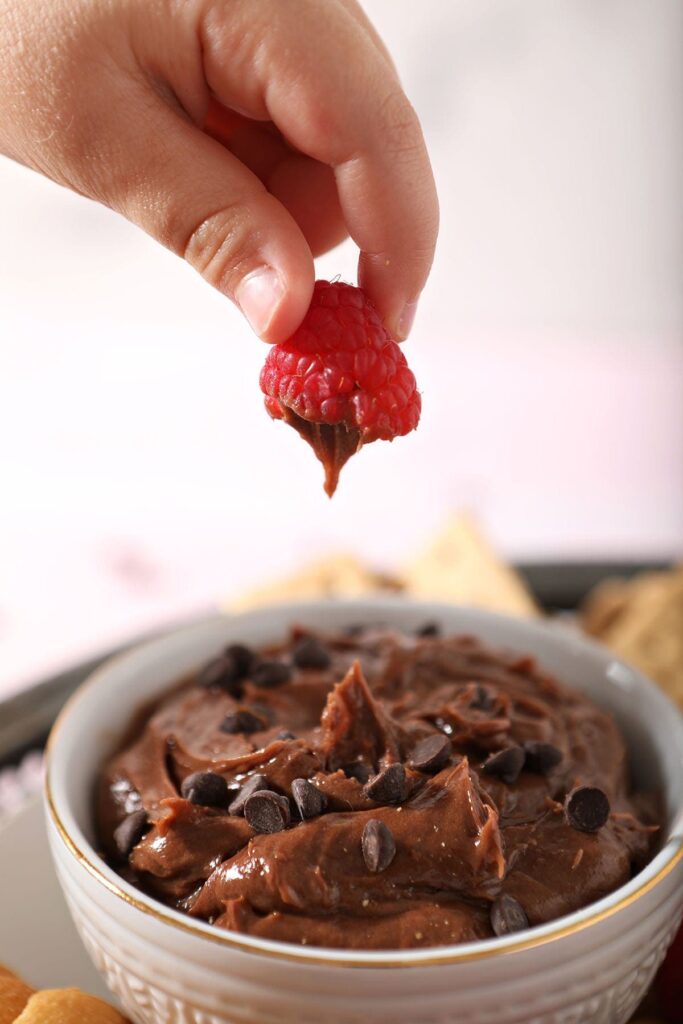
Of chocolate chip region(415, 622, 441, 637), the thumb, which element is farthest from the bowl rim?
the thumb

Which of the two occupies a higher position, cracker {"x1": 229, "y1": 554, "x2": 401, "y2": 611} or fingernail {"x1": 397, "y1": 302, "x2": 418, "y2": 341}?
fingernail {"x1": 397, "y1": 302, "x2": 418, "y2": 341}

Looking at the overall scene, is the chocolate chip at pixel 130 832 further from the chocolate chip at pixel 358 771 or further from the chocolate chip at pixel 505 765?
the chocolate chip at pixel 505 765

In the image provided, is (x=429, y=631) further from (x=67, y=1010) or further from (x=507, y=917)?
(x=67, y=1010)

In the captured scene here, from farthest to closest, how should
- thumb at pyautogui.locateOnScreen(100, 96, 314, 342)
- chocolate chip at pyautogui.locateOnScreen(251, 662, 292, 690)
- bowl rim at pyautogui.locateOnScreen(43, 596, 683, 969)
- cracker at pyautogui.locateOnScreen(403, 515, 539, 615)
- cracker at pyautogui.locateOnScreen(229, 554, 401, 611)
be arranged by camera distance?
1. cracker at pyautogui.locateOnScreen(229, 554, 401, 611)
2. cracker at pyautogui.locateOnScreen(403, 515, 539, 615)
3. chocolate chip at pyautogui.locateOnScreen(251, 662, 292, 690)
4. thumb at pyautogui.locateOnScreen(100, 96, 314, 342)
5. bowl rim at pyautogui.locateOnScreen(43, 596, 683, 969)

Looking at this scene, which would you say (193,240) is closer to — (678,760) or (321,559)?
(678,760)

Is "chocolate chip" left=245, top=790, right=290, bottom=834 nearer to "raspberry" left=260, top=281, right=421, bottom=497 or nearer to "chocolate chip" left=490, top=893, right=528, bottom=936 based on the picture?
"chocolate chip" left=490, top=893, right=528, bottom=936

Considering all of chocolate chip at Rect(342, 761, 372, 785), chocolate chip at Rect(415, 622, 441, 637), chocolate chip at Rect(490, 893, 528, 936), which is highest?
chocolate chip at Rect(342, 761, 372, 785)

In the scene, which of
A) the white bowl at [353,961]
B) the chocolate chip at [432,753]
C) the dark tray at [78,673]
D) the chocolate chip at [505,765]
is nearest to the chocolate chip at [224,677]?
the white bowl at [353,961]

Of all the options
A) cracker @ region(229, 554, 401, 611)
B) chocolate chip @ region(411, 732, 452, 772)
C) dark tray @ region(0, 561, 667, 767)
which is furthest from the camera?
cracker @ region(229, 554, 401, 611)
